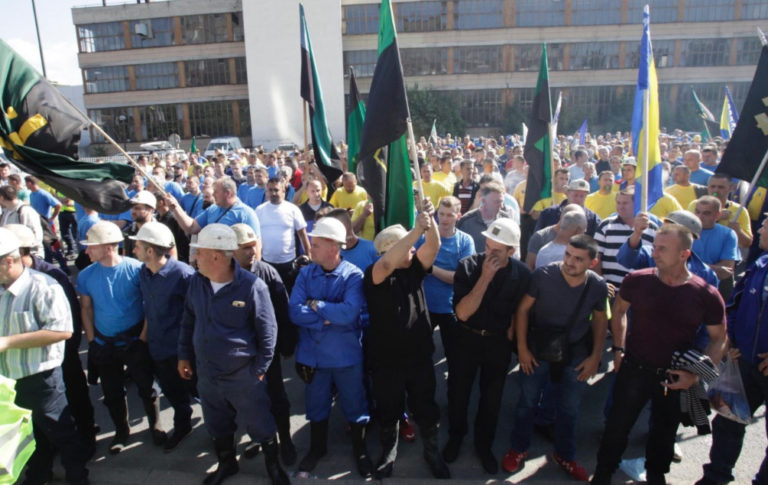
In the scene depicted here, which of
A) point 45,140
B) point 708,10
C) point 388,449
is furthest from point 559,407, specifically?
point 708,10

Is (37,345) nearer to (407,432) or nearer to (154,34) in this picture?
(407,432)

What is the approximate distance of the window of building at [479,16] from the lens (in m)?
38.9

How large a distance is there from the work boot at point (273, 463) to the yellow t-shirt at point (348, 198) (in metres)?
4.16

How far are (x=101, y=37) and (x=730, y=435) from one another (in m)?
50.3

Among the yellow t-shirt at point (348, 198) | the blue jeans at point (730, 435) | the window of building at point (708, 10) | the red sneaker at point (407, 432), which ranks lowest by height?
the red sneaker at point (407, 432)

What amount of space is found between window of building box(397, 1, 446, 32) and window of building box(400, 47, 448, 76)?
1852mm

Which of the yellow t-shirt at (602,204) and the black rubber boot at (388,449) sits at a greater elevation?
the yellow t-shirt at (602,204)

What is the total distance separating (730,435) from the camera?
329cm

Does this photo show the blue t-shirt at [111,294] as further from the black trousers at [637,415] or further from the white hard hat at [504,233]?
the black trousers at [637,415]

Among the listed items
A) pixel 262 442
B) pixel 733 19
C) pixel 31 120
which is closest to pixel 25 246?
pixel 31 120

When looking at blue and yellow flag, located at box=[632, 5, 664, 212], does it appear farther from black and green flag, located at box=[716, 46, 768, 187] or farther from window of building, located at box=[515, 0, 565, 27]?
window of building, located at box=[515, 0, 565, 27]

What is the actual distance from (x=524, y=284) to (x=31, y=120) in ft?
13.3

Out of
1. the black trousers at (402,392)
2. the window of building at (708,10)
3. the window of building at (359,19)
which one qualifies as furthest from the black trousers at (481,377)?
the window of building at (708,10)

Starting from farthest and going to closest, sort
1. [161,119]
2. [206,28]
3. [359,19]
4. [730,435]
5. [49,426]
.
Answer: [161,119] < [206,28] < [359,19] < [49,426] < [730,435]
